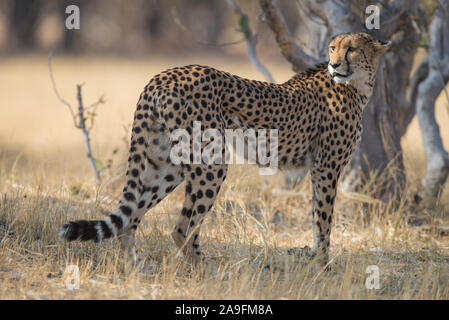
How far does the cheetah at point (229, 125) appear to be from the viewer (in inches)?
151

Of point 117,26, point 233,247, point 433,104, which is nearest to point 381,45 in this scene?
point 233,247

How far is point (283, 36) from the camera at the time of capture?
5559 millimetres

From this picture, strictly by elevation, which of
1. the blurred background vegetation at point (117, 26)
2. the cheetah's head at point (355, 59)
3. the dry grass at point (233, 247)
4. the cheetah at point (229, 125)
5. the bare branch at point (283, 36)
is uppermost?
the blurred background vegetation at point (117, 26)

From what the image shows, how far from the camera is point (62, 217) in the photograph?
4.63m

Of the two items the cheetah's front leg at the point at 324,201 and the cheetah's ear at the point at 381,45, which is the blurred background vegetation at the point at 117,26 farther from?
Result: the cheetah's front leg at the point at 324,201

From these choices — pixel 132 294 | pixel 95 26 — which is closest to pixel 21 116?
pixel 132 294

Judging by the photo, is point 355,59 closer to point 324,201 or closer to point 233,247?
point 324,201

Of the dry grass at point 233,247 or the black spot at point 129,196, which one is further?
the black spot at point 129,196

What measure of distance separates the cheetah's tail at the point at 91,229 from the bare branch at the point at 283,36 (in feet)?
7.96

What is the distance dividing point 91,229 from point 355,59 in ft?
6.78

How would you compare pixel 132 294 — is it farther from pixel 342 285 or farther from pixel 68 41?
pixel 68 41

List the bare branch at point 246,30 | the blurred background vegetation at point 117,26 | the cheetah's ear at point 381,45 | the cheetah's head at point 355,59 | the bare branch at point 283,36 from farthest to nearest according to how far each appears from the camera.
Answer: the blurred background vegetation at point 117,26 < the bare branch at point 246,30 < the bare branch at point 283,36 < the cheetah's ear at point 381,45 < the cheetah's head at point 355,59

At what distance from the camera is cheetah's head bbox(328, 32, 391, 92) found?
4348 millimetres

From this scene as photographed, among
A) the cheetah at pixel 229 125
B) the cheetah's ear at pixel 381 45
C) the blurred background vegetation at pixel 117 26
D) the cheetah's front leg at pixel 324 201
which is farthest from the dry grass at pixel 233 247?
the blurred background vegetation at pixel 117 26
